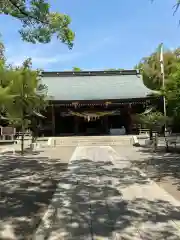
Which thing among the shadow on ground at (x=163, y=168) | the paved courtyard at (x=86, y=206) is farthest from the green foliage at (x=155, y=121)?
the paved courtyard at (x=86, y=206)

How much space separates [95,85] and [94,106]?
395 centimetres

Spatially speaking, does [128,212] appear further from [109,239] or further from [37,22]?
[37,22]

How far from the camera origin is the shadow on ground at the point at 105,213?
496 cm

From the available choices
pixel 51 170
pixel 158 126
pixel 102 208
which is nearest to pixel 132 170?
pixel 51 170

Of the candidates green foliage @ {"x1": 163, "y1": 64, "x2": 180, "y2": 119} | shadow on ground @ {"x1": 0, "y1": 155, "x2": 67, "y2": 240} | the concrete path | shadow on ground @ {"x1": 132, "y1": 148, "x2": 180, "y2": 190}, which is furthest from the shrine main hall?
the concrete path

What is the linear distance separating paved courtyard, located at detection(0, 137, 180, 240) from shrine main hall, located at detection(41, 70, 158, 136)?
20.6 m

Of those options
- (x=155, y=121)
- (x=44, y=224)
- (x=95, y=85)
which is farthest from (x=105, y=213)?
(x=95, y=85)

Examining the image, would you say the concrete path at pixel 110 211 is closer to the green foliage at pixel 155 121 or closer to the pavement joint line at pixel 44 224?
the pavement joint line at pixel 44 224

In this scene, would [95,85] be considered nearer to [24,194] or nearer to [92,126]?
[92,126]

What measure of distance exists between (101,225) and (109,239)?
2.13ft

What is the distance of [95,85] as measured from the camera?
36.1 meters

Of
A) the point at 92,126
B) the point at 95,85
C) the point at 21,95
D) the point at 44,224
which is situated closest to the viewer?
the point at 44,224

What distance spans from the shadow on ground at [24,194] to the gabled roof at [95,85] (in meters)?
18.4

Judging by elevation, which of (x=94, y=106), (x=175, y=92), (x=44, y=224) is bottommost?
(x=44, y=224)
